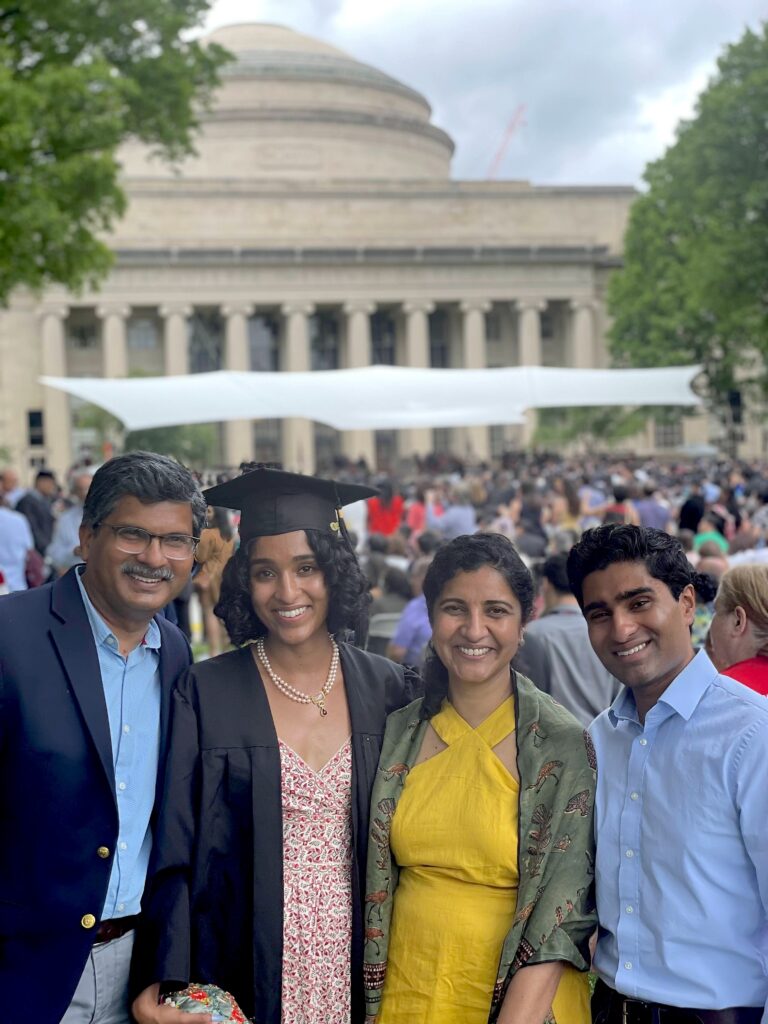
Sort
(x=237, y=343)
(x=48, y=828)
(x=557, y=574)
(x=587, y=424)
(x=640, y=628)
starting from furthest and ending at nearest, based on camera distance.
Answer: (x=237, y=343) → (x=587, y=424) → (x=557, y=574) → (x=640, y=628) → (x=48, y=828)

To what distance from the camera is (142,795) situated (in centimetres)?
377

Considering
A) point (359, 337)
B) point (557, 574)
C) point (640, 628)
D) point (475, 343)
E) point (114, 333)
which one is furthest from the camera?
point (475, 343)

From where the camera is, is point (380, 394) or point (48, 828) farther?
point (380, 394)

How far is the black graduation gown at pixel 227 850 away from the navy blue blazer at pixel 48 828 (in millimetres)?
202

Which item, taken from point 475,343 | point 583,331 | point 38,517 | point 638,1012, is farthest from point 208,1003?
point 583,331

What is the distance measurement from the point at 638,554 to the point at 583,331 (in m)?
66.4

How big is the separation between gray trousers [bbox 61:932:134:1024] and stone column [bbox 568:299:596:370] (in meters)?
66.2

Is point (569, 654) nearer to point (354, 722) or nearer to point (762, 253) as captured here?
point (354, 722)

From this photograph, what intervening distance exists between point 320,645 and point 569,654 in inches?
153

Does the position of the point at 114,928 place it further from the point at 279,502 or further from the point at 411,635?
the point at 411,635

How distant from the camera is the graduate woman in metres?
3.75

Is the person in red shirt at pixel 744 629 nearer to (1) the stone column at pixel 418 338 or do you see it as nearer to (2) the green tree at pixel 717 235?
(2) the green tree at pixel 717 235

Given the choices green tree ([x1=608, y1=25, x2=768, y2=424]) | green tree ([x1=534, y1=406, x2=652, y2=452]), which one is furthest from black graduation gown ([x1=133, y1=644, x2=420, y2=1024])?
green tree ([x1=534, y1=406, x2=652, y2=452])

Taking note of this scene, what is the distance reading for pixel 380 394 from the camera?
1742cm
